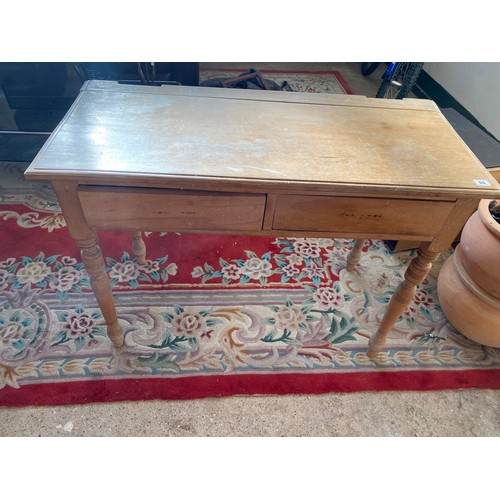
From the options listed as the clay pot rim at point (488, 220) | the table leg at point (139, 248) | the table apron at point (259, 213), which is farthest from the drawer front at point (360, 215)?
the table leg at point (139, 248)

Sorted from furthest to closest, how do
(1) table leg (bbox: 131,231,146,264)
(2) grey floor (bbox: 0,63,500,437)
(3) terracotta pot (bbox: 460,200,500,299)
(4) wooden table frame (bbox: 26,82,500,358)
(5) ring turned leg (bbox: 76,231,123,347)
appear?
(1) table leg (bbox: 131,231,146,264)
(3) terracotta pot (bbox: 460,200,500,299)
(2) grey floor (bbox: 0,63,500,437)
(5) ring turned leg (bbox: 76,231,123,347)
(4) wooden table frame (bbox: 26,82,500,358)

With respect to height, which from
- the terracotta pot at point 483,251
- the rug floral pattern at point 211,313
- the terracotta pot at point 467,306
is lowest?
the rug floral pattern at point 211,313

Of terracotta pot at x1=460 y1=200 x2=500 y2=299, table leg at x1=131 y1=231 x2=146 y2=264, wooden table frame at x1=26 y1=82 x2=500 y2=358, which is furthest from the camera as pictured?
table leg at x1=131 y1=231 x2=146 y2=264

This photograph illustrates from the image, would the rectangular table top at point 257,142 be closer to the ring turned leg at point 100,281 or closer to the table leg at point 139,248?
the ring turned leg at point 100,281

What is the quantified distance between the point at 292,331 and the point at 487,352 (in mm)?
774

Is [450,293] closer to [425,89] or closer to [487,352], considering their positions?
[487,352]

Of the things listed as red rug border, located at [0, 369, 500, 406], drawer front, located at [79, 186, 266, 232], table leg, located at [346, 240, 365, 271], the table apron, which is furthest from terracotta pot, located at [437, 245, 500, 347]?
drawer front, located at [79, 186, 266, 232]

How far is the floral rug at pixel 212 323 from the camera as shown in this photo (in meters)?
1.29

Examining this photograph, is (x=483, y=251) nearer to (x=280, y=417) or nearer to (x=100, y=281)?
(x=280, y=417)

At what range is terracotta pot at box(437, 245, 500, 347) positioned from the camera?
1.34 meters

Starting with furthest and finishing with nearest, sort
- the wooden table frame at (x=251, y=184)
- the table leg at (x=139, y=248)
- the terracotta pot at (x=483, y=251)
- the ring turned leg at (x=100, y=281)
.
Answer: the table leg at (x=139, y=248) → the terracotta pot at (x=483, y=251) → the ring turned leg at (x=100, y=281) → the wooden table frame at (x=251, y=184)

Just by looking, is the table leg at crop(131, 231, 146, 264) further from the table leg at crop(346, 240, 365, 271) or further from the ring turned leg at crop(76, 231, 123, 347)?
the table leg at crop(346, 240, 365, 271)

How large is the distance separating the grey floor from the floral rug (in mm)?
36
